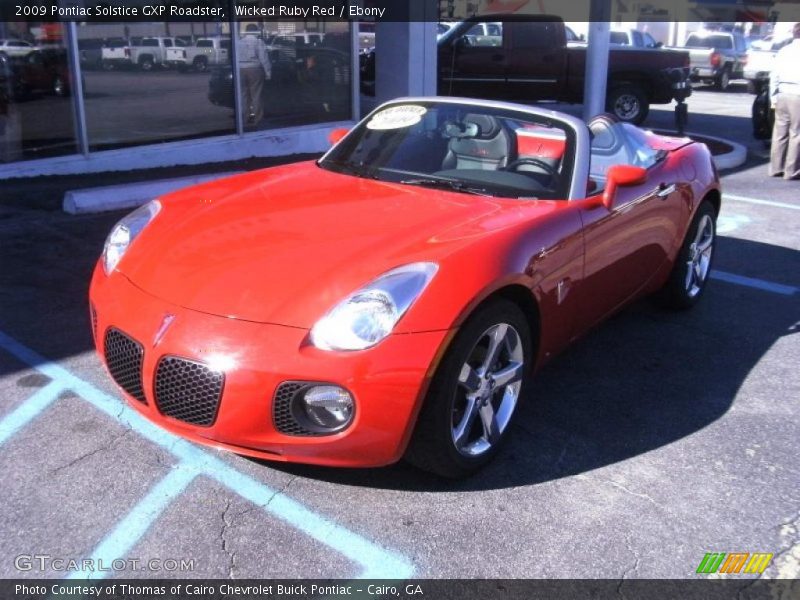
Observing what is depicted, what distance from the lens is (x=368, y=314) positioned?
116 inches

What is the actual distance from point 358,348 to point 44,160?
697cm

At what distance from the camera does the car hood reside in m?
3.04

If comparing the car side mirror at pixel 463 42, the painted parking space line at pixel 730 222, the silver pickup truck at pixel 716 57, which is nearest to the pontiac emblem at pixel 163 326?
the painted parking space line at pixel 730 222

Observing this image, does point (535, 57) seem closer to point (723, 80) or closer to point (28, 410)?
point (28, 410)

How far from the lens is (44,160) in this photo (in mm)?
8625

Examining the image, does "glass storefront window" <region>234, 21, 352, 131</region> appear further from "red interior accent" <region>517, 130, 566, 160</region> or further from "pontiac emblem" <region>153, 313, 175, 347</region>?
"pontiac emblem" <region>153, 313, 175, 347</region>

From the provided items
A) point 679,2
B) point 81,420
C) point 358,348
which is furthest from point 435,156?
point 679,2

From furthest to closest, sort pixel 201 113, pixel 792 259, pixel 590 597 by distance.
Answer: pixel 201 113
pixel 792 259
pixel 590 597

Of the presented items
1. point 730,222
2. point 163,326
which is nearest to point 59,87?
point 163,326

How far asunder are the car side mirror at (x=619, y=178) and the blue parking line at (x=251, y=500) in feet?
6.77

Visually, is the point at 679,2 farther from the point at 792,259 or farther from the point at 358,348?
the point at 358,348

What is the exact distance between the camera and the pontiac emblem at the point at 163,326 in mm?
3004

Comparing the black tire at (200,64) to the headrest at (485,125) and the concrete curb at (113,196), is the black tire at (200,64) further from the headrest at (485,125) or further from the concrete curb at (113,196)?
the headrest at (485,125)

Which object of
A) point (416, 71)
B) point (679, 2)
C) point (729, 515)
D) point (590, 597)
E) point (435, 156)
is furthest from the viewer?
point (679, 2)
